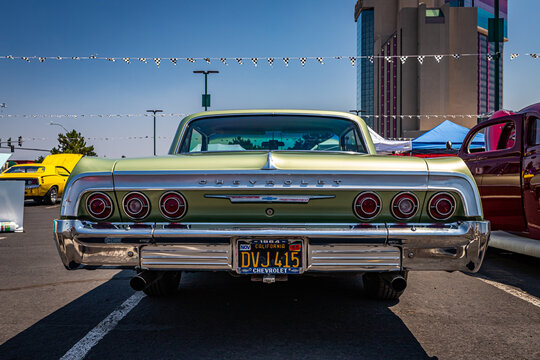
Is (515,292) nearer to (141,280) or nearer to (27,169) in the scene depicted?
(141,280)

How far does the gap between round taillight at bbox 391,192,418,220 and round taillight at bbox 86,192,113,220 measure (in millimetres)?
1696

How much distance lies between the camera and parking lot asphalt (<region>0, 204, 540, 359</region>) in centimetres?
300

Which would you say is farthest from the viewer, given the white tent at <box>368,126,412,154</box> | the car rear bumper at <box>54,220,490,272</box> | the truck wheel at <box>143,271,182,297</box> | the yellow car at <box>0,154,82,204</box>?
the yellow car at <box>0,154,82,204</box>

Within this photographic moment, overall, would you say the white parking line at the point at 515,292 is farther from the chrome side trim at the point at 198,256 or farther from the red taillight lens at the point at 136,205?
the red taillight lens at the point at 136,205

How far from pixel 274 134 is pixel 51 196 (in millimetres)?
15199

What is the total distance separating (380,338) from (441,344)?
0.38m

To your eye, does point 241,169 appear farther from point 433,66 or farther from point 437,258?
point 433,66

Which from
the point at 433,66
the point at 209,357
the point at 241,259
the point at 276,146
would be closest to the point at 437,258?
the point at 241,259

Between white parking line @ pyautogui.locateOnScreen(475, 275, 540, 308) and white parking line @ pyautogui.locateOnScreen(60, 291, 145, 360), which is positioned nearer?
white parking line @ pyautogui.locateOnScreen(60, 291, 145, 360)

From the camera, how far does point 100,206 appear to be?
9.67 feet

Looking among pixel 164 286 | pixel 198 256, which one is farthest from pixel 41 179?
pixel 198 256

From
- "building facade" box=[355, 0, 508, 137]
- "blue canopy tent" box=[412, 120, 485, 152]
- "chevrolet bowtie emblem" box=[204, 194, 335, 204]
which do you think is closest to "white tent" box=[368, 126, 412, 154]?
"blue canopy tent" box=[412, 120, 485, 152]

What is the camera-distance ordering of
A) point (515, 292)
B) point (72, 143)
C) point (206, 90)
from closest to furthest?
point (515, 292)
point (206, 90)
point (72, 143)

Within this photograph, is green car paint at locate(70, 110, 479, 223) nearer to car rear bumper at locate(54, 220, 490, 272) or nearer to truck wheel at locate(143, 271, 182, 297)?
car rear bumper at locate(54, 220, 490, 272)
